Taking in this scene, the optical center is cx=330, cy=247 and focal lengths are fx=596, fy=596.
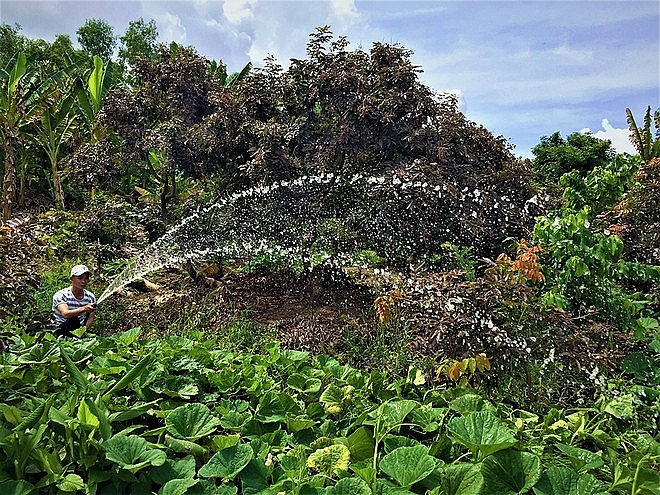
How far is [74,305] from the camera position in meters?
4.93

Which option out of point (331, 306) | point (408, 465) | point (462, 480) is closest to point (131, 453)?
point (408, 465)

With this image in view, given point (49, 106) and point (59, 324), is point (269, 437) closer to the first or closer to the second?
point (59, 324)

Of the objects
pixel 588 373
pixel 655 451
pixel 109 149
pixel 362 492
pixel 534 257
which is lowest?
pixel 588 373

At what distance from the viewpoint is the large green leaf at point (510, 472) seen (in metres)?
1.16

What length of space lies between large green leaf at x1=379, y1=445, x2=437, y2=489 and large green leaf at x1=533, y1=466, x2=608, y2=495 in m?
0.21

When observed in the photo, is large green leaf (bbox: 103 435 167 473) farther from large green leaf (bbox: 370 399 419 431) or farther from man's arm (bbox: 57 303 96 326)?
man's arm (bbox: 57 303 96 326)

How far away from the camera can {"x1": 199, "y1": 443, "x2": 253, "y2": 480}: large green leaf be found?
1273 millimetres

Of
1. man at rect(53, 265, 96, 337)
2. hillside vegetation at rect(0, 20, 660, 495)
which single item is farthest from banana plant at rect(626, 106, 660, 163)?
man at rect(53, 265, 96, 337)

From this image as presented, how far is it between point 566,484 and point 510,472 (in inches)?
4.2

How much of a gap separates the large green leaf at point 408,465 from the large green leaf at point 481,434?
0.28 feet

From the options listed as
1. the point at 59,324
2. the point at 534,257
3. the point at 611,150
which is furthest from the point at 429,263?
the point at 611,150

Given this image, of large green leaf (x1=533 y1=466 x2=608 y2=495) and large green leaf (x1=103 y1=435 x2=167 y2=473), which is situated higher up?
large green leaf (x1=103 y1=435 x2=167 y2=473)

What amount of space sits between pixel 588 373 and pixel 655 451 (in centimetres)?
178

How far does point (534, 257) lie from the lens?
11.0ft
